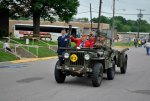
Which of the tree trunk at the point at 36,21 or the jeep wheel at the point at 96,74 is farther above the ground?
the tree trunk at the point at 36,21

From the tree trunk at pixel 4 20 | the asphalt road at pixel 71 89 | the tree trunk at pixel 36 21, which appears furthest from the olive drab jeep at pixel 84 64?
the tree trunk at pixel 36 21

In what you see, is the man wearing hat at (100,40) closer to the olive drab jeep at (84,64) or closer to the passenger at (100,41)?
the passenger at (100,41)

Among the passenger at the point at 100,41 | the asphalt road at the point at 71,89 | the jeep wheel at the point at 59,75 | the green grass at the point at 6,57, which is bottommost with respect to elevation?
the green grass at the point at 6,57

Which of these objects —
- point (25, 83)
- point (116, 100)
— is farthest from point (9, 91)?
point (116, 100)

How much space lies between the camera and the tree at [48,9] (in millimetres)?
46844

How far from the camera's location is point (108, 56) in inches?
594

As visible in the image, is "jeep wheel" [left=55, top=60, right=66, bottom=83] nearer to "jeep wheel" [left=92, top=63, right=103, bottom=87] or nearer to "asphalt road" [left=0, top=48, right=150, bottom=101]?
"asphalt road" [left=0, top=48, right=150, bottom=101]

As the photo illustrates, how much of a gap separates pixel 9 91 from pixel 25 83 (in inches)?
86.5

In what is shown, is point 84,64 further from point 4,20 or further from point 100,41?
point 4,20

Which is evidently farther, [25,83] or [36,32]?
[36,32]

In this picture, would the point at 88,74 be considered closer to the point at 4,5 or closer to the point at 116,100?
the point at 116,100

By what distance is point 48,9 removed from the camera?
161 ft

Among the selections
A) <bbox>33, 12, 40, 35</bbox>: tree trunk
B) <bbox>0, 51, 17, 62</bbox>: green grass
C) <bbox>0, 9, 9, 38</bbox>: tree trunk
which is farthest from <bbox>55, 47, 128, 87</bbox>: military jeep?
<bbox>33, 12, 40, 35</bbox>: tree trunk

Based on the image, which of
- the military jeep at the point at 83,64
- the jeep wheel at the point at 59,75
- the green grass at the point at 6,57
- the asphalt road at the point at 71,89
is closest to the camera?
the asphalt road at the point at 71,89
